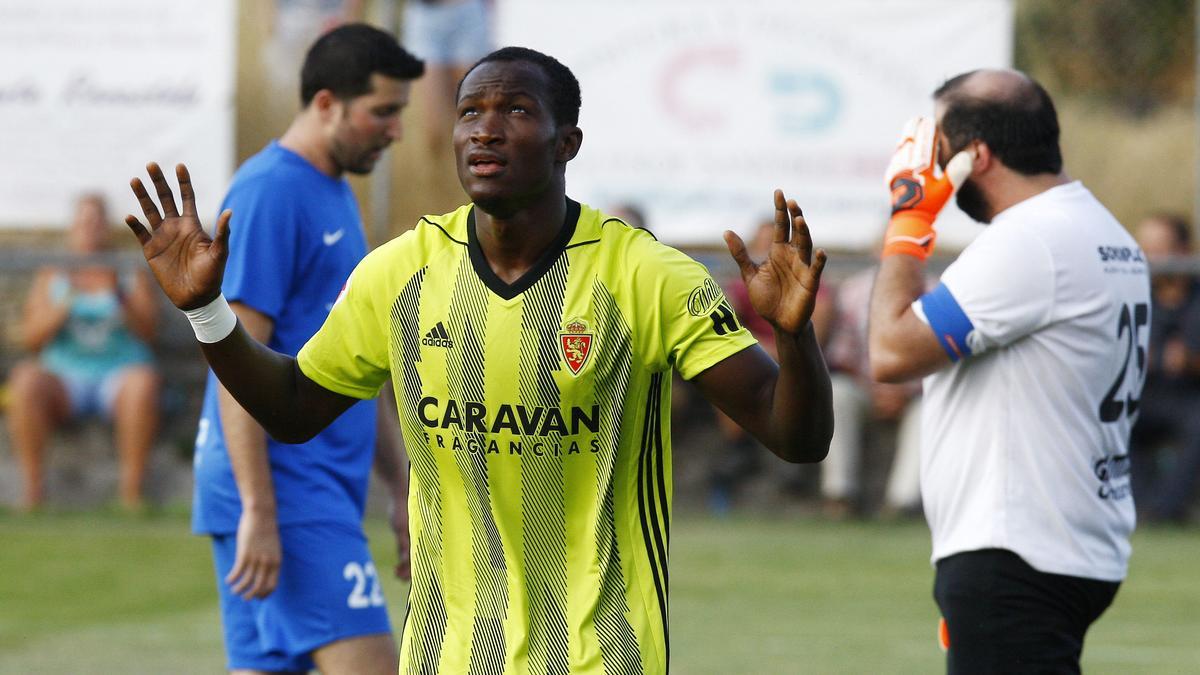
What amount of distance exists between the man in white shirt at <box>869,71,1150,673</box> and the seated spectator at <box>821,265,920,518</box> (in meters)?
8.17

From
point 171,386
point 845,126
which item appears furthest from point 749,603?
point 171,386

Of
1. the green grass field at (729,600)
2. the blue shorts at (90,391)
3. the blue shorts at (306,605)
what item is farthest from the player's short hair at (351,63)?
the blue shorts at (90,391)

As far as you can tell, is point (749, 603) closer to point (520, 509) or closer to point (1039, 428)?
point (1039, 428)

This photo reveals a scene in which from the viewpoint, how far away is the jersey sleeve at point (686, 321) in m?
3.50

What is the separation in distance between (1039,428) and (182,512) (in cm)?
970

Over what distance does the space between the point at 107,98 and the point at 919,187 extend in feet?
33.9

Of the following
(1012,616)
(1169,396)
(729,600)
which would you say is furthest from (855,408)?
(1012,616)

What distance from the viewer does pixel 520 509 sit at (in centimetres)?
361

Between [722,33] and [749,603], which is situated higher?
[722,33]

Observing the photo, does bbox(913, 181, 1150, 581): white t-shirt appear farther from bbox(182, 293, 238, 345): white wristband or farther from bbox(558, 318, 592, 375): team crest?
bbox(182, 293, 238, 345): white wristband

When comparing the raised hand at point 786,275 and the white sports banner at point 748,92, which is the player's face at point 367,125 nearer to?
the raised hand at point 786,275

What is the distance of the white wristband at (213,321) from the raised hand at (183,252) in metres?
0.02

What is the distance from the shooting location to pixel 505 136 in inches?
136

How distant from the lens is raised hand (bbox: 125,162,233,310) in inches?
139
